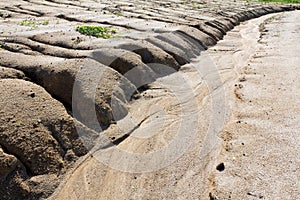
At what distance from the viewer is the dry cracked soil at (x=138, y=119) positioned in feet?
8.20

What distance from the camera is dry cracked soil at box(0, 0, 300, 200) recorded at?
98.3 inches

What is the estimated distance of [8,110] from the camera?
8.87 ft

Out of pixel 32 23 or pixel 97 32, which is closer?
pixel 97 32

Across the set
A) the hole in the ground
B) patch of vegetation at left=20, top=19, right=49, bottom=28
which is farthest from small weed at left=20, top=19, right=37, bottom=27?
the hole in the ground

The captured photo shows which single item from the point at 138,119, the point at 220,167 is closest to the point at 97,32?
the point at 138,119

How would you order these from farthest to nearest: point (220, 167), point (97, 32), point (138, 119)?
point (97, 32)
point (138, 119)
point (220, 167)

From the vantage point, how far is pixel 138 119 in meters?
3.46

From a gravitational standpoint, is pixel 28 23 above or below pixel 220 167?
above

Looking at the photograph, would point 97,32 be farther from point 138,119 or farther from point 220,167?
point 220,167

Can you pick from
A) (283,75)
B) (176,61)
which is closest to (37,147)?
(176,61)

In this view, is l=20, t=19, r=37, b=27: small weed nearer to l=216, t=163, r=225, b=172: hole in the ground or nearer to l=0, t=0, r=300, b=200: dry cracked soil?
l=0, t=0, r=300, b=200: dry cracked soil

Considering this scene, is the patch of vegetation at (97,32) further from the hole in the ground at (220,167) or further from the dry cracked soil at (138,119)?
the hole in the ground at (220,167)

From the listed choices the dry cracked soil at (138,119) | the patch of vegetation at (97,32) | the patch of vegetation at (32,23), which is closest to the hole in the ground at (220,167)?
the dry cracked soil at (138,119)

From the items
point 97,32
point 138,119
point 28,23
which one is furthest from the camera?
point 28,23
